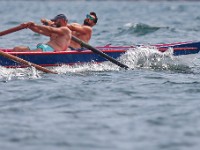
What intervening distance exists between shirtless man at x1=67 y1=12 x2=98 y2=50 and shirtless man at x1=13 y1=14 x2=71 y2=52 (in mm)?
754

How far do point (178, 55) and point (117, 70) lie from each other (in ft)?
7.89

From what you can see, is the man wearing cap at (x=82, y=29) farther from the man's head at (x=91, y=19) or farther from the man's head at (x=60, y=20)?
the man's head at (x=60, y=20)

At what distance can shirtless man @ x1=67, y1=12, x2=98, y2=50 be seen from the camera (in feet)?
48.2

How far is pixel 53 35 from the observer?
1388 cm

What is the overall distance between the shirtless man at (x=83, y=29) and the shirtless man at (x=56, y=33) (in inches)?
29.7

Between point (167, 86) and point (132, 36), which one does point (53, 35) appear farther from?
point (132, 36)

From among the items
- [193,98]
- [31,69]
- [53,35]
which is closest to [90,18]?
[53,35]

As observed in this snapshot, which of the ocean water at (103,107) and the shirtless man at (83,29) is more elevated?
the shirtless man at (83,29)

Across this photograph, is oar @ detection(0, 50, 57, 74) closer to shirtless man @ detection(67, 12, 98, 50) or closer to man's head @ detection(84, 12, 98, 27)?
shirtless man @ detection(67, 12, 98, 50)

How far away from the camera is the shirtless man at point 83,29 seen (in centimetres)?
1469

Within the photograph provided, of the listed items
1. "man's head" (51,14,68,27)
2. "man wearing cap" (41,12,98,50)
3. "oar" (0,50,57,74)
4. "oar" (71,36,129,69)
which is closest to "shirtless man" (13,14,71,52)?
"man's head" (51,14,68,27)

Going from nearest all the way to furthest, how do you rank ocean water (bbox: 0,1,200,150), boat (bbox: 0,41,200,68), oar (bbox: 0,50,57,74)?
1. ocean water (bbox: 0,1,200,150)
2. oar (bbox: 0,50,57,74)
3. boat (bbox: 0,41,200,68)

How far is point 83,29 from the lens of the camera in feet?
48.4

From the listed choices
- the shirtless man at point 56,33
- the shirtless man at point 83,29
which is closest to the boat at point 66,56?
the shirtless man at point 56,33
